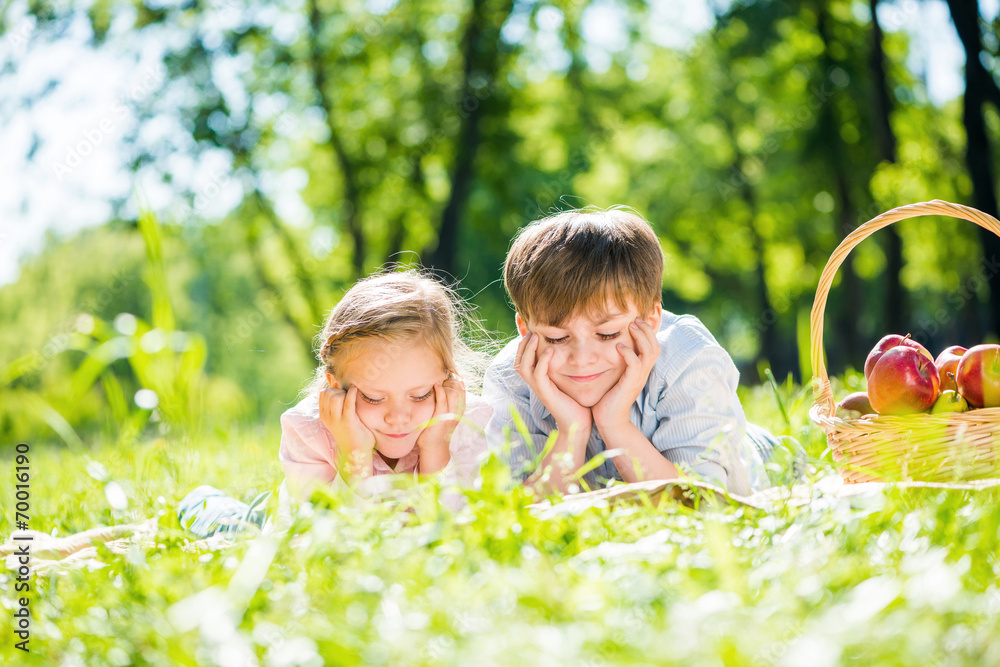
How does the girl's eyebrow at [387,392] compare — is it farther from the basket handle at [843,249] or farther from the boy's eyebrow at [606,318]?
the basket handle at [843,249]

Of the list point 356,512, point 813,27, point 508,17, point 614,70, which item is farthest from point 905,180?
point 356,512

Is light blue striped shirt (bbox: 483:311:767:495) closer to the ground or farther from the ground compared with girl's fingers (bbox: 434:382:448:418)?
closer to the ground

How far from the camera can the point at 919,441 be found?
2098 mm

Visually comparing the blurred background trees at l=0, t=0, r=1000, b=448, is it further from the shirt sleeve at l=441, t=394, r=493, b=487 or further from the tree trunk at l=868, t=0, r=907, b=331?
the shirt sleeve at l=441, t=394, r=493, b=487

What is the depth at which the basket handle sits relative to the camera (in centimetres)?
237

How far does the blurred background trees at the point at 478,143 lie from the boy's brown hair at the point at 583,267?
7558 mm

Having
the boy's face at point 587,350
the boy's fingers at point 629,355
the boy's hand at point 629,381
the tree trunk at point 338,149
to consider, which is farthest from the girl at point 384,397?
the tree trunk at point 338,149

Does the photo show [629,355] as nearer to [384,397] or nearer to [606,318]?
[606,318]

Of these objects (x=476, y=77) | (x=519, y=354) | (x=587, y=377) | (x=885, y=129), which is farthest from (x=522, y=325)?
(x=476, y=77)

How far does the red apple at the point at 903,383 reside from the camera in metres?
2.48

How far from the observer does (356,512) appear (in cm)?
155

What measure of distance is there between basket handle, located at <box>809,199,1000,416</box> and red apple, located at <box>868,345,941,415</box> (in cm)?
17

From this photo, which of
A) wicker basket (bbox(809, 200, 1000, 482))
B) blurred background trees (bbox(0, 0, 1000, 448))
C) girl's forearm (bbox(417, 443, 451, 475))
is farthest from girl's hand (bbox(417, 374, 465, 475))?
blurred background trees (bbox(0, 0, 1000, 448))

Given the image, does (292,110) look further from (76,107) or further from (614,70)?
(614,70)
